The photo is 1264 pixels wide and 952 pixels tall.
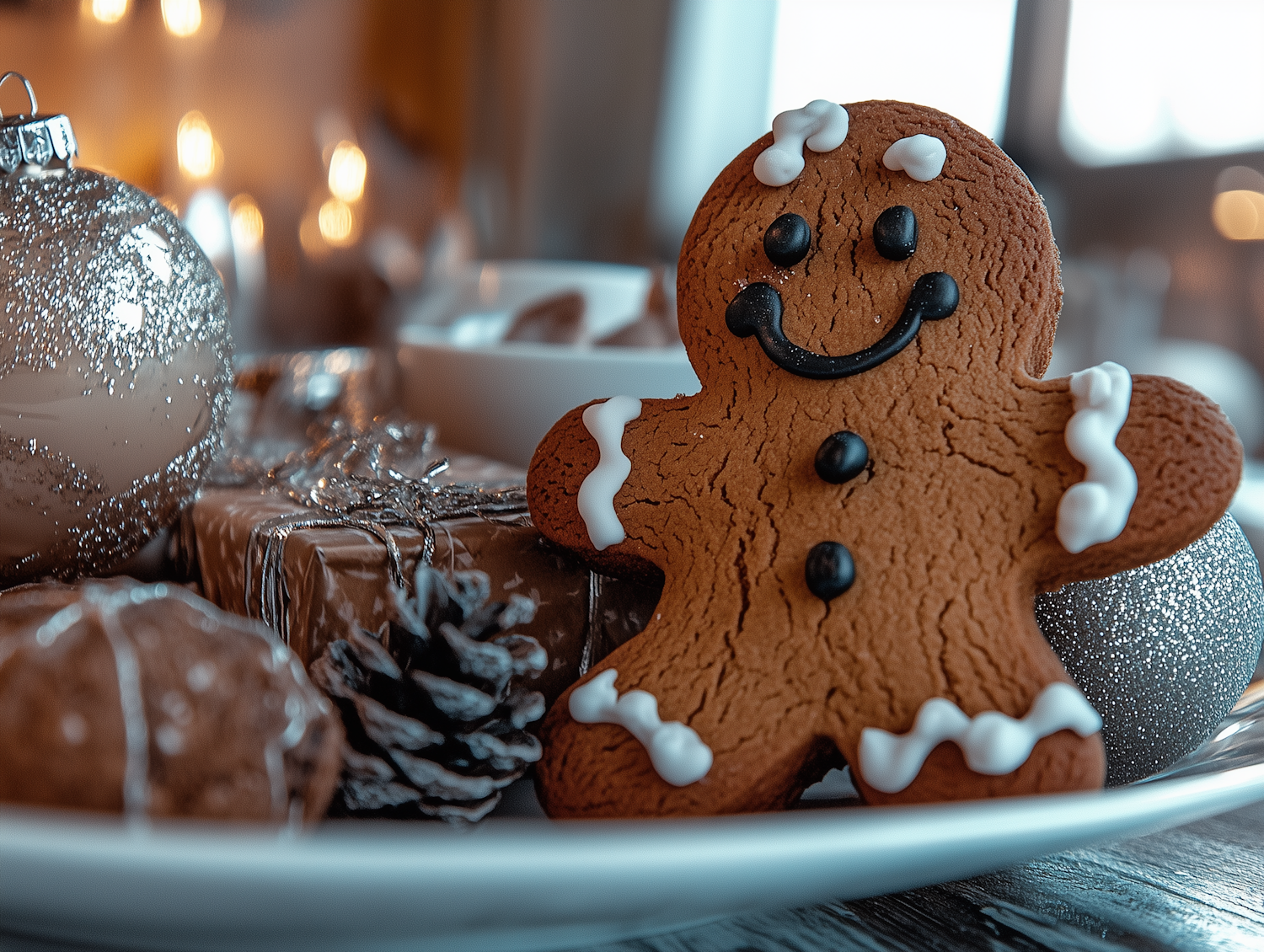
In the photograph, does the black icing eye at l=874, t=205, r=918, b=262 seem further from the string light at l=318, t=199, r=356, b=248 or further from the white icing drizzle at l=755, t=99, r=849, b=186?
the string light at l=318, t=199, r=356, b=248

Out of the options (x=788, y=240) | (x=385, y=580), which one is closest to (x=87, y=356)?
(x=385, y=580)

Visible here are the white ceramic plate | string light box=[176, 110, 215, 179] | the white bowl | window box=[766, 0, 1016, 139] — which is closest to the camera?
the white ceramic plate

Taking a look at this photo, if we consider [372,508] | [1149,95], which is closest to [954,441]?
[372,508]

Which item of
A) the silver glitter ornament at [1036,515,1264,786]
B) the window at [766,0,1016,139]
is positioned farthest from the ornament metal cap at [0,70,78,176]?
the window at [766,0,1016,139]

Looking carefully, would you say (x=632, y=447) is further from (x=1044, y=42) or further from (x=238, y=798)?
(x=1044, y=42)

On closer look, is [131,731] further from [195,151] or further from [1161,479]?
[195,151]

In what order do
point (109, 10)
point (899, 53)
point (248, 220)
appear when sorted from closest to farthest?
1. point (109, 10)
2. point (248, 220)
3. point (899, 53)
